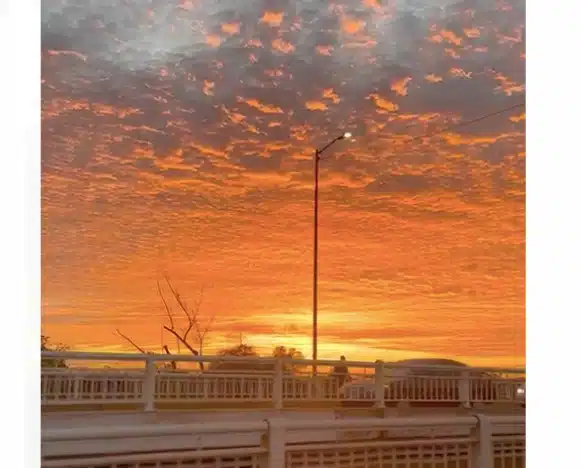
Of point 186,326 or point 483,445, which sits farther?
point 186,326

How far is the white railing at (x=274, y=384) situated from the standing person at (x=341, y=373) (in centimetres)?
2

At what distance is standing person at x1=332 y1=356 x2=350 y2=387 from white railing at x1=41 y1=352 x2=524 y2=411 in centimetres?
2

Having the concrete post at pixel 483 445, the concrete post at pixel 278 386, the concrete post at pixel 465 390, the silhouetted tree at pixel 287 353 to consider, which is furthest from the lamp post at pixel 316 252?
the concrete post at pixel 483 445

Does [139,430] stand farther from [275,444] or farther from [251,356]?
[251,356]

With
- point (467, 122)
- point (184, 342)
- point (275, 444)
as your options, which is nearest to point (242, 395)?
point (184, 342)

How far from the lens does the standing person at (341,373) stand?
21.4ft

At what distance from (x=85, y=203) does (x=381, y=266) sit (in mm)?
2073

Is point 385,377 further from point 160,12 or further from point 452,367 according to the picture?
point 160,12

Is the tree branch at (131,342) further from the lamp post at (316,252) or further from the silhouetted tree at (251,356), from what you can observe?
the lamp post at (316,252)

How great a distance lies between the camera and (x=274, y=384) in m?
6.71

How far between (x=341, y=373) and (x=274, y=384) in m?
0.51

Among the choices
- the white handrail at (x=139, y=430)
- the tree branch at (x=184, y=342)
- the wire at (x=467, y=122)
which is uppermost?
the wire at (x=467, y=122)

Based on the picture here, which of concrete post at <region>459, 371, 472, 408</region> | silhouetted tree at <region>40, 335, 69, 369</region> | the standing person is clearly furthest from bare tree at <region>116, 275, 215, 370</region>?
A: concrete post at <region>459, 371, 472, 408</region>
